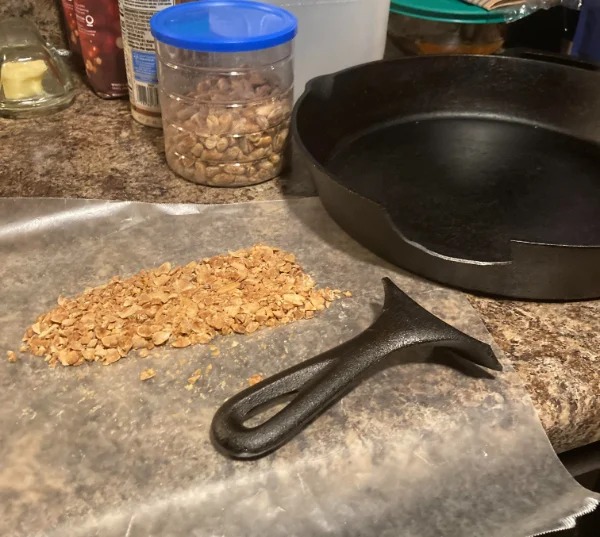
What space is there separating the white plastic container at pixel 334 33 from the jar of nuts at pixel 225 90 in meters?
0.06

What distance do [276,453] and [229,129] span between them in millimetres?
354

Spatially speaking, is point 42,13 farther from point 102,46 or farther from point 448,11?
point 448,11

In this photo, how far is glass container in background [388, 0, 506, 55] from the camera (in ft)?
2.79

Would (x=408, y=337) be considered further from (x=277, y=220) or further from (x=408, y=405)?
(x=277, y=220)

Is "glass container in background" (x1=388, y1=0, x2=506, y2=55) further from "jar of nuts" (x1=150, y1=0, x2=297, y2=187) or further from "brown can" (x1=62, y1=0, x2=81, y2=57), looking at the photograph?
"brown can" (x1=62, y1=0, x2=81, y2=57)

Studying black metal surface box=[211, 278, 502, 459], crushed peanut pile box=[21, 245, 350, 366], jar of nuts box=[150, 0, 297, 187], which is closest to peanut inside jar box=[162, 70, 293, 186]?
jar of nuts box=[150, 0, 297, 187]

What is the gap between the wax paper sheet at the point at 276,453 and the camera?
403 millimetres

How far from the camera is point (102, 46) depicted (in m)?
0.78

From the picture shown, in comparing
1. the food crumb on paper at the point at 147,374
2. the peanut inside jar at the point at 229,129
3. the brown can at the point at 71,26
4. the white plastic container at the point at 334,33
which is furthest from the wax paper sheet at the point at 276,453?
the brown can at the point at 71,26

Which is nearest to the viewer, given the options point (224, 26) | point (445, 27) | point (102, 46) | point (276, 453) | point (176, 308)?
point (276, 453)

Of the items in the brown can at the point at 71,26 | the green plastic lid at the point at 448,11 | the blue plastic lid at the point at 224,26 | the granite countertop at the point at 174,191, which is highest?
the blue plastic lid at the point at 224,26

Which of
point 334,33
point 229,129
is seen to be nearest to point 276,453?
point 229,129

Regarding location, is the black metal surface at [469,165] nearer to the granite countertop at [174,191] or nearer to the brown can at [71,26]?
the granite countertop at [174,191]

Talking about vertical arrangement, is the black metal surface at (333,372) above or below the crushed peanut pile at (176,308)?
above
